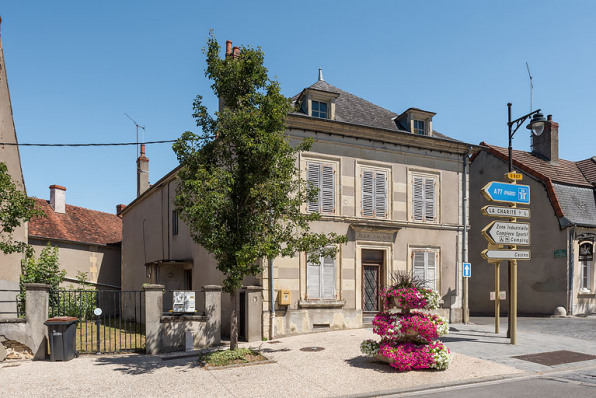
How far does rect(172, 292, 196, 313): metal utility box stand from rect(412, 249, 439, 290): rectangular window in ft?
25.9

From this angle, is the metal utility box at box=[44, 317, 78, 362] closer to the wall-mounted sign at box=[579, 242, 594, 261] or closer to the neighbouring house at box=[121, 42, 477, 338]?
the neighbouring house at box=[121, 42, 477, 338]

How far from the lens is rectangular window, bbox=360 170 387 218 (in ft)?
50.7

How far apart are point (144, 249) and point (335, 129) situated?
13.0 metres

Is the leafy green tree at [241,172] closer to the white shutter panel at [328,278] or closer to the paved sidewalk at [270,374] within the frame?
the paved sidewalk at [270,374]

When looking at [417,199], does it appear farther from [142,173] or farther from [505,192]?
[142,173]

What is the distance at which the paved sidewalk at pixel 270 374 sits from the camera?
7824 millimetres

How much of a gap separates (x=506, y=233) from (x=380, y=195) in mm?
4564

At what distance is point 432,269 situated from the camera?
1628cm

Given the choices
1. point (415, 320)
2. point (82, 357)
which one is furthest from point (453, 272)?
point (82, 357)

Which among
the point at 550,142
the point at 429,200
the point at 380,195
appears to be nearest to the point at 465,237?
the point at 429,200

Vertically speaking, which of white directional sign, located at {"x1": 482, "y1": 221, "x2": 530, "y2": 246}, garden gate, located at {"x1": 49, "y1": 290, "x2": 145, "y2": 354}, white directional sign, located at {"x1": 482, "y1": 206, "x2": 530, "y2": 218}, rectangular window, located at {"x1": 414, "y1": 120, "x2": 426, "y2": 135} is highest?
rectangular window, located at {"x1": 414, "y1": 120, "x2": 426, "y2": 135}

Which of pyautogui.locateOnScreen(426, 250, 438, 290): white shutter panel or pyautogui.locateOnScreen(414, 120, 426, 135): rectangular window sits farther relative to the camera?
pyautogui.locateOnScreen(414, 120, 426, 135): rectangular window

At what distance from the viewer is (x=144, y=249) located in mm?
23000

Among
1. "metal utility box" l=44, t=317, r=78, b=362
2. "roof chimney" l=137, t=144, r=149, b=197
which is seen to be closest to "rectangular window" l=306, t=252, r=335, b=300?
"metal utility box" l=44, t=317, r=78, b=362
